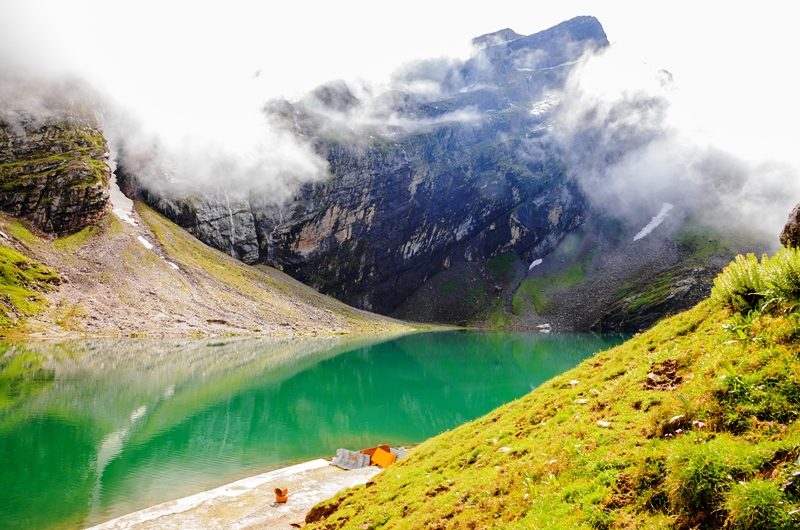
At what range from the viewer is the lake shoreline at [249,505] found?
821 inches

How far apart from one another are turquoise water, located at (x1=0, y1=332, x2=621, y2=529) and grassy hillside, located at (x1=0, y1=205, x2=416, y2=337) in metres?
23.2

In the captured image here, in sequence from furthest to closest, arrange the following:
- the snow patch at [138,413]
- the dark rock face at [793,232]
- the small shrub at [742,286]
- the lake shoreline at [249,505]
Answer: the snow patch at [138,413] < the lake shoreline at [249,505] < the dark rock face at [793,232] < the small shrub at [742,286]

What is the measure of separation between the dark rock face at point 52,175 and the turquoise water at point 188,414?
8234cm

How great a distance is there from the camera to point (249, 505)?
2284cm

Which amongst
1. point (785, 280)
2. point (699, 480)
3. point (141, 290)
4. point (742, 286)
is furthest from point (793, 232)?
point (141, 290)

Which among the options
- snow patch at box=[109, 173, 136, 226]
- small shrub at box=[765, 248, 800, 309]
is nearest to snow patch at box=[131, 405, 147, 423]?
small shrub at box=[765, 248, 800, 309]

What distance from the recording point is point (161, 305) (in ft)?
415

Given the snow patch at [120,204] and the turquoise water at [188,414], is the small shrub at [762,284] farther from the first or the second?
the snow patch at [120,204]

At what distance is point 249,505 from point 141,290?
123 metres

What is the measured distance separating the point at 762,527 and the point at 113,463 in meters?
35.8

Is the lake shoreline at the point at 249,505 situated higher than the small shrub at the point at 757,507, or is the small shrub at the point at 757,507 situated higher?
the small shrub at the point at 757,507

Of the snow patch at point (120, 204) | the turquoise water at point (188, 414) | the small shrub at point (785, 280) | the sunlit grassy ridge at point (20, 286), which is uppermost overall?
the snow patch at point (120, 204)

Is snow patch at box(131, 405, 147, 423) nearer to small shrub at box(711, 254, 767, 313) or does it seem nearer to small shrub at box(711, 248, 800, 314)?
small shrub at box(711, 254, 767, 313)

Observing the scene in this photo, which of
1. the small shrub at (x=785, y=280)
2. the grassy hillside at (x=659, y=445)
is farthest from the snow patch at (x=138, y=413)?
the small shrub at (x=785, y=280)
